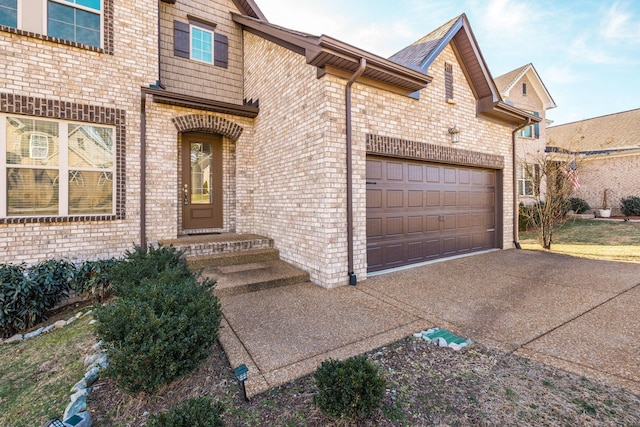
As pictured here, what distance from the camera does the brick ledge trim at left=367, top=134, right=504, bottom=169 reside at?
5.38 meters

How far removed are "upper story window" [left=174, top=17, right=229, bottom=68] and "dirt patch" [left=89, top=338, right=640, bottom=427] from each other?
6832mm

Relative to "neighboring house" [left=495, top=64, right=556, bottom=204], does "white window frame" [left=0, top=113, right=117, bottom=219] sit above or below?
below

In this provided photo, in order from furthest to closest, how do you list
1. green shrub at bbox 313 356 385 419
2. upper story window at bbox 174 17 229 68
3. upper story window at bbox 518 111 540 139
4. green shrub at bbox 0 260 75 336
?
upper story window at bbox 518 111 540 139 → upper story window at bbox 174 17 229 68 → green shrub at bbox 0 260 75 336 → green shrub at bbox 313 356 385 419

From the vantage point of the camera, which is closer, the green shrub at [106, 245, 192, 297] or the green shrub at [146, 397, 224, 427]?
the green shrub at [146, 397, 224, 427]

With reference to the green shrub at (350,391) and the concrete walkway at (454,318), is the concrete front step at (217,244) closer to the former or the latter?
the concrete walkway at (454,318)

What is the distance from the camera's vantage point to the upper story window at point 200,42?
261 inches

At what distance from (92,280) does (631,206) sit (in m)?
20.7

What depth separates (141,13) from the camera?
5926 mm

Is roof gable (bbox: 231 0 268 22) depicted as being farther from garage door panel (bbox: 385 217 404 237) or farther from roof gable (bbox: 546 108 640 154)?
A: roof gable (bbox: 546 108 640 154)

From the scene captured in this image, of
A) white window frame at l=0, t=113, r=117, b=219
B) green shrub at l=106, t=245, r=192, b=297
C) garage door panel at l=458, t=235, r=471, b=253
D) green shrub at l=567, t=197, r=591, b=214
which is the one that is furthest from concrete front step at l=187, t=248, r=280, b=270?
green shrub at l=567, t=197, r=591, b=214

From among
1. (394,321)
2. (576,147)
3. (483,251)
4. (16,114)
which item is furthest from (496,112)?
(576,147)

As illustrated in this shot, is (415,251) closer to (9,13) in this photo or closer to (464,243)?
(464,243)

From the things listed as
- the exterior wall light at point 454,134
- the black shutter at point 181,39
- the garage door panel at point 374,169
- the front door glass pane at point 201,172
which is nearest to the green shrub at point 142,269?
the front door glass pane at point 201,172

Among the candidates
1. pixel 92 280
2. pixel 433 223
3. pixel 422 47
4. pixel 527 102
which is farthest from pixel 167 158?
pixel 527 102
